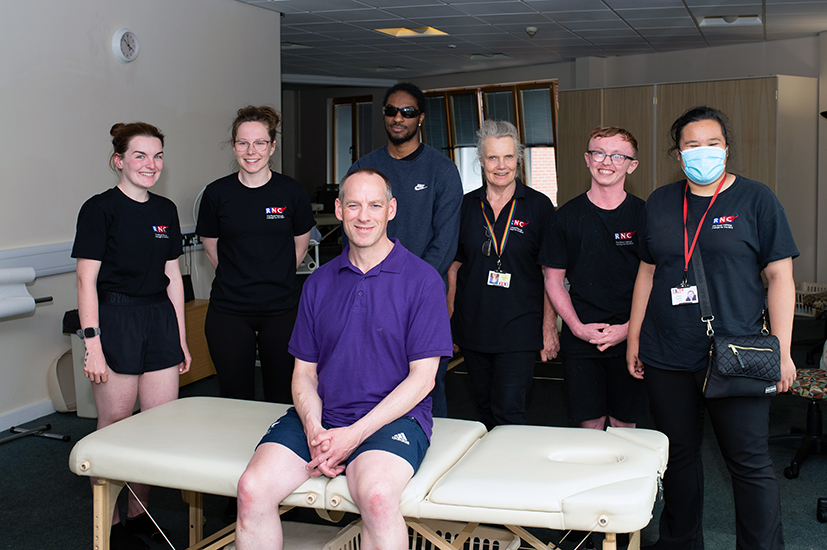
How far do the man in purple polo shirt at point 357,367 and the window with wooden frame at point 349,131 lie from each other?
38.4 ft

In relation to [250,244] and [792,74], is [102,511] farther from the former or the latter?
[792,74]

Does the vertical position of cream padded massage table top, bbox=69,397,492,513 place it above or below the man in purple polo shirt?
below

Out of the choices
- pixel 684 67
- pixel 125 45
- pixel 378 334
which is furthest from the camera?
pixel 684 67

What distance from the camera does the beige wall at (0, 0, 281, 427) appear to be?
372 centimetres

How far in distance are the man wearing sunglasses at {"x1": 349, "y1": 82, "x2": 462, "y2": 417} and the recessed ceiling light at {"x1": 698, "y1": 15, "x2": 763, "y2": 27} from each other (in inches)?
203

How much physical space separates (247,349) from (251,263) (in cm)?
31

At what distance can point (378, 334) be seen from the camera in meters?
1.81

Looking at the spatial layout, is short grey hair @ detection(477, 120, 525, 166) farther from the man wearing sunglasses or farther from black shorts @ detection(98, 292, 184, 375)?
black shorts @ detection(98, 292, 184, 375)

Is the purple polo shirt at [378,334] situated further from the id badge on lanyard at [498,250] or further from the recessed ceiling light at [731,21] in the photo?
the recessed ceiling light at [731,21]

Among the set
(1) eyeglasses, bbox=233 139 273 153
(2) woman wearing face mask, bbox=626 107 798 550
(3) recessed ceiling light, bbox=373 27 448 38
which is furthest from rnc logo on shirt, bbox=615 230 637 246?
(3) recessed ceiling light, bbox=373 27 448 38

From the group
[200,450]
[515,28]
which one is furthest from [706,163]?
[515,28]

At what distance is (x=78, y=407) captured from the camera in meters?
3.89

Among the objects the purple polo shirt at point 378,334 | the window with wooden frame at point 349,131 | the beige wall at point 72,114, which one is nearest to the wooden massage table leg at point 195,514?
the purple polo shirt at point 378,334

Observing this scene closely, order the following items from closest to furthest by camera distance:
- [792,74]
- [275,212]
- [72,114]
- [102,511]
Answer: [102,511] → [275,212] → [72,114] → [792,74]
